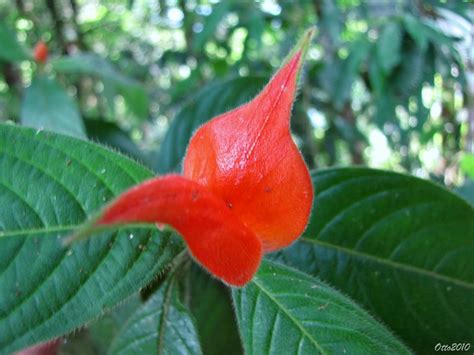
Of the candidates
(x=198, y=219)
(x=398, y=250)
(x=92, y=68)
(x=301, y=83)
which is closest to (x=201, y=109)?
(x=301, y=83)

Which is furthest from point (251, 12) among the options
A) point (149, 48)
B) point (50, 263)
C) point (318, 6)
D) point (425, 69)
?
point (50, 263)

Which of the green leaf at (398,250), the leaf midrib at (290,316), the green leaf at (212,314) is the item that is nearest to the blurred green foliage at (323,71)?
the green leaf at (212,314)

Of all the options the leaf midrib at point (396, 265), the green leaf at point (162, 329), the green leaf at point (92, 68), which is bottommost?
the green leaf at point (92, 68)

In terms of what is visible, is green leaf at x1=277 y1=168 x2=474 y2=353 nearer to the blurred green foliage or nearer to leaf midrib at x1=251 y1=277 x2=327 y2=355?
leaf midrib at x1=251 y1=277 x2=327 y2=355

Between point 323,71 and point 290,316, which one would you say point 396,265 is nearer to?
point 290,316

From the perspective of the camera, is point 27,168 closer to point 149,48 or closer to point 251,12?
point 251,12

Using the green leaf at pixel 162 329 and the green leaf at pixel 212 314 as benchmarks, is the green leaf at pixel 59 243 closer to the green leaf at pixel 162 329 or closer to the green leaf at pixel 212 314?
the green leaf at pixel 162 329
